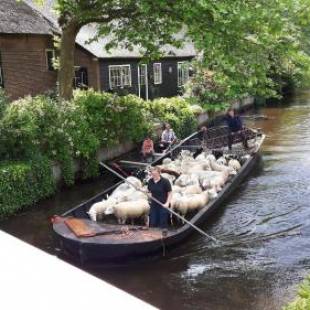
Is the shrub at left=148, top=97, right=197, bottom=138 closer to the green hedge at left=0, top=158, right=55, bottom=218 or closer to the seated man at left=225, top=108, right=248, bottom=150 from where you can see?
the seated man at left=225, top=108, right=248, bottom=150

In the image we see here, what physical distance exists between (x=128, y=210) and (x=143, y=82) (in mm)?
23143

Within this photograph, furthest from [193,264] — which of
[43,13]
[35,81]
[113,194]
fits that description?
[43,13]

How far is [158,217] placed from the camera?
40.0 feet

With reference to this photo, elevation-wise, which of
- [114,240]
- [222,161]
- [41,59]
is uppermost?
[41,59]

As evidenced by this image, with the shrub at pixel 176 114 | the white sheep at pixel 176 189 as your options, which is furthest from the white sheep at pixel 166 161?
the shrub at pixel 176 114

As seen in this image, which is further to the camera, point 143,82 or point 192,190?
point 143,82

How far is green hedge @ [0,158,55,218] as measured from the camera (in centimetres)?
1416

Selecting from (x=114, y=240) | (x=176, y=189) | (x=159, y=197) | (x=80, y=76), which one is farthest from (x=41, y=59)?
(x=114, y=240)

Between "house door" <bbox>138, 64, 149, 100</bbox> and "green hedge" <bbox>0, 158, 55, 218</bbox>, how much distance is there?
1886 cm

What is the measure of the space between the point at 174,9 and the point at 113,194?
6.43 metres

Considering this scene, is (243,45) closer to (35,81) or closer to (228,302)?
(228,302)

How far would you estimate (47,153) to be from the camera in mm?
16609

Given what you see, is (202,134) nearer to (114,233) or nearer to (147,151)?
(147,151)

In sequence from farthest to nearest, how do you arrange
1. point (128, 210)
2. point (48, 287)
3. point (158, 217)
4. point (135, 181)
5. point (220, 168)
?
point (220, 168) → point (135, 181) → point (128, 210) → point (158, 217) → point (48, 287)
